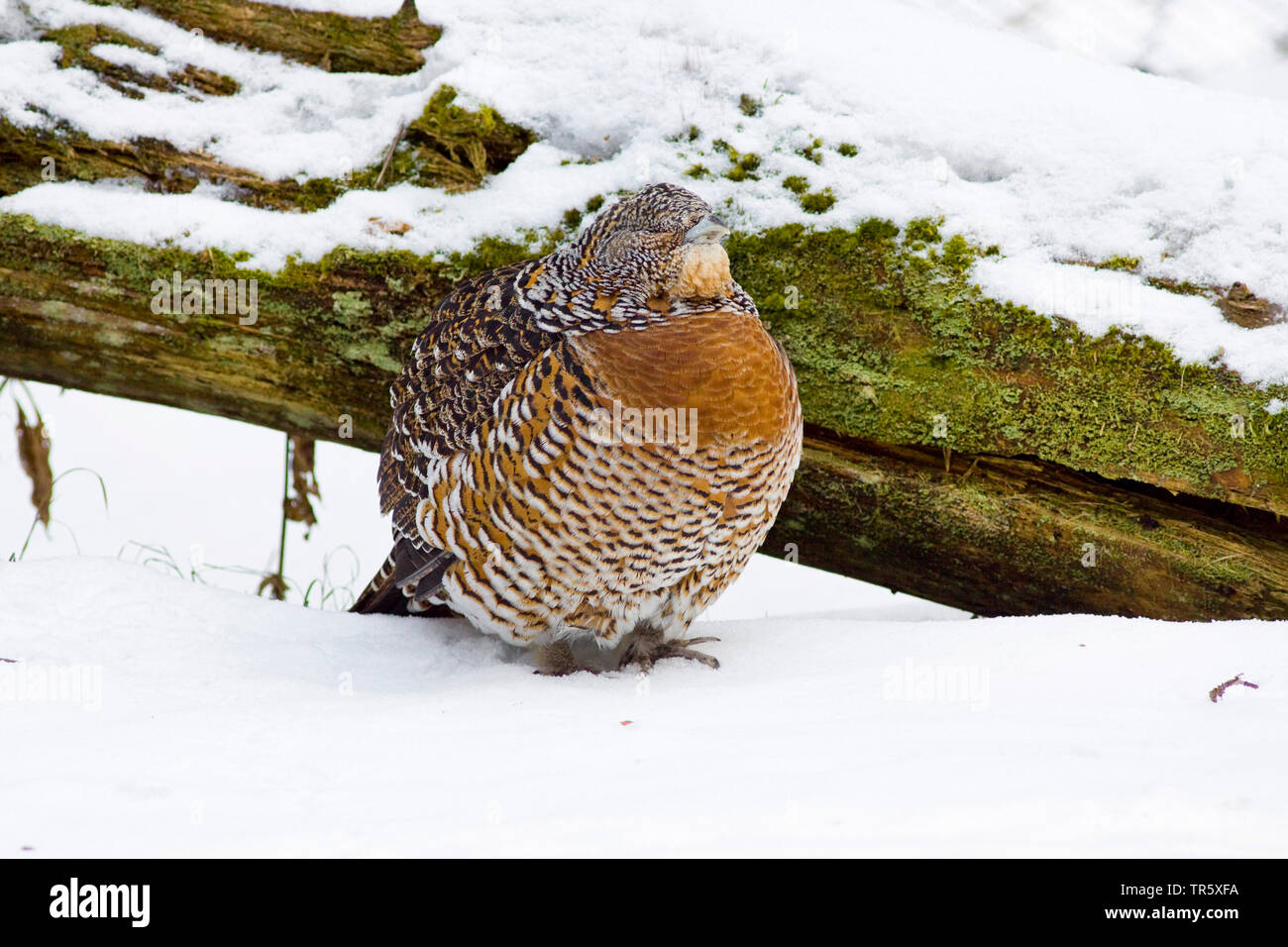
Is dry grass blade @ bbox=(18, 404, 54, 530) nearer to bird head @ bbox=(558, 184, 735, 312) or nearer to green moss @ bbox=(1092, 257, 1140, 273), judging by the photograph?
bird head @ bbox=(558, 184, 735, 312)

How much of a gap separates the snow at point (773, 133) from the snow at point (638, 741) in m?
1.35

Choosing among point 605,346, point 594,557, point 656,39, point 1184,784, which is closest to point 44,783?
point 594,557

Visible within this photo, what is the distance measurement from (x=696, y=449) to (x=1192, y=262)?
189 cm

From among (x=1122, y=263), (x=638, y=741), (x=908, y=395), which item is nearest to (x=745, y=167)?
(x=908, y=395)

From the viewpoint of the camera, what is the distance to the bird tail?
3727 mm

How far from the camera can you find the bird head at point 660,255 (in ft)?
11.1

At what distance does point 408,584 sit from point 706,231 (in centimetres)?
160

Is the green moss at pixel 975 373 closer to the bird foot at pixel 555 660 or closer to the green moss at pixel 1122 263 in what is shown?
the green moss at pixel 1122 263

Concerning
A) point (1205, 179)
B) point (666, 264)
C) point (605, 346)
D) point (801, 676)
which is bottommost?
point (801, 676)

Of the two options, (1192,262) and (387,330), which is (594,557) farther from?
(1192,262)

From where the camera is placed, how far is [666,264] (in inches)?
135

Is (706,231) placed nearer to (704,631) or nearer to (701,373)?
(701,373)

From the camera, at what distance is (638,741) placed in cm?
271

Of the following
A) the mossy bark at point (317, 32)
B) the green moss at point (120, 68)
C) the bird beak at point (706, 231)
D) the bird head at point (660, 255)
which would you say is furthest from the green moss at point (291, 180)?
the bird beak at point (706, 231)
